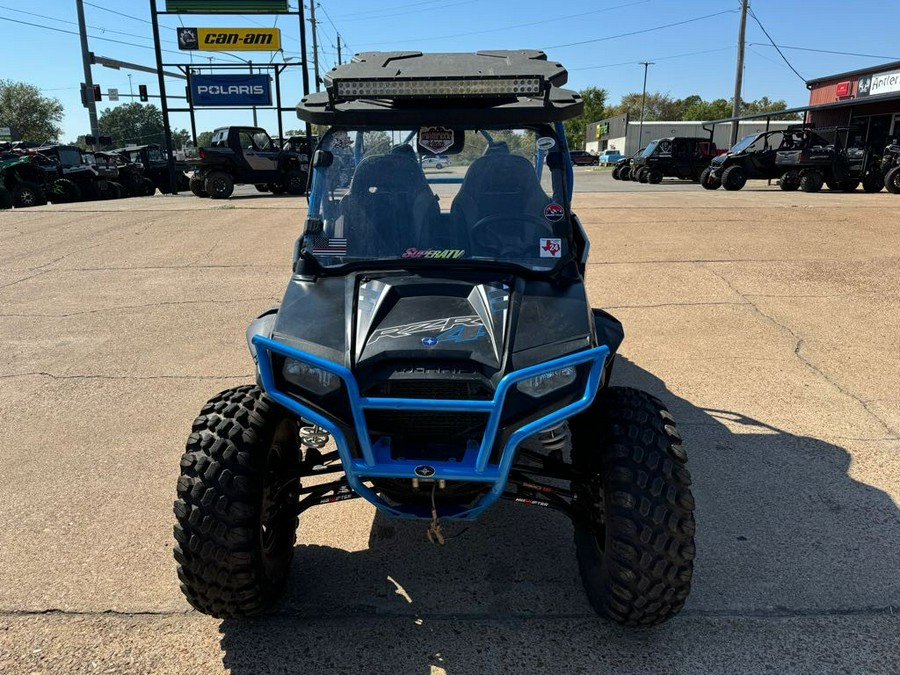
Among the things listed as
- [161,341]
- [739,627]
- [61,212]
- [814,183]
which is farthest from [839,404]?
[814,183]

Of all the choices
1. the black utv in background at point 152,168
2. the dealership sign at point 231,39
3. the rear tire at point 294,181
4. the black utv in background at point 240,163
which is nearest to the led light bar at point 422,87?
the black utv in background at point 240,163

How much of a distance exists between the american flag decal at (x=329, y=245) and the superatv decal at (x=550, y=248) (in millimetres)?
942

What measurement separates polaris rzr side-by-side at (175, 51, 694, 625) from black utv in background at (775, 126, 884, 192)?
21218 millimetres

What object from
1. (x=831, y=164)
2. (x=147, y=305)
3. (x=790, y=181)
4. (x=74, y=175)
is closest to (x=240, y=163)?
(x=74, y=175)

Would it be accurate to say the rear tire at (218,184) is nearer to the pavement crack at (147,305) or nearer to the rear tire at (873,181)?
the pavement crack at (147,305)

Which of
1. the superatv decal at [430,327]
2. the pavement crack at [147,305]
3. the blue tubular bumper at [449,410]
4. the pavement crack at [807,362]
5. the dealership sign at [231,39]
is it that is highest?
the dealership sign at [231,39]

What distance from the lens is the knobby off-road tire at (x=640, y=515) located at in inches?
94.0

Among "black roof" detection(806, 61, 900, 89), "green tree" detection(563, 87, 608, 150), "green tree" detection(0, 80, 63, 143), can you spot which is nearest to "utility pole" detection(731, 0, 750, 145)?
"black roof" detection(806, 61, 900, 89)

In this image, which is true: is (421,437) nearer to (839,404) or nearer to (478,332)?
(478,332)

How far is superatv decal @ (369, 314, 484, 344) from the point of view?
8.42 ft

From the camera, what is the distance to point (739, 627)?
268 centimetres

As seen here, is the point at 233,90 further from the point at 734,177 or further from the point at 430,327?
the point at 430,327

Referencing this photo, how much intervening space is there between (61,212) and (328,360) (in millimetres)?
16672

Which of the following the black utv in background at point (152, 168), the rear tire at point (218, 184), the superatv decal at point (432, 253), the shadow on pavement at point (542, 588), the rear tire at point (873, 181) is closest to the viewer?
the shadow on pavement at point (542, 588)
